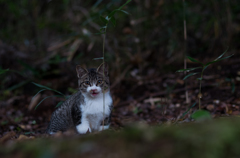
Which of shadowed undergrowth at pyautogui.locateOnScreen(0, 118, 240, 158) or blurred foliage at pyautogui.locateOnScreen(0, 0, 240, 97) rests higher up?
blurred foliage at pyautogui.locateOnScreen(0, 0, 240, 97)

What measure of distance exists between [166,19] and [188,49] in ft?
3.67

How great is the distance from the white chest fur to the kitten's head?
0.11 metres

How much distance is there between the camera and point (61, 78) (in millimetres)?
7566

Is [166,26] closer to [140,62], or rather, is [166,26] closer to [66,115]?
[140,62]

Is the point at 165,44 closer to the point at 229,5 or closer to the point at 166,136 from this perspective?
the point at 229,5

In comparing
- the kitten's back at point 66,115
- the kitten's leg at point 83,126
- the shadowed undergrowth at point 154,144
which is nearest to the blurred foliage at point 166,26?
the kitten's back at point 66,115

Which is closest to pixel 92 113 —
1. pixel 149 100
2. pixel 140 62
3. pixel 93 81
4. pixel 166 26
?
pixel 93 81

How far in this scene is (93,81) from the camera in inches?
154

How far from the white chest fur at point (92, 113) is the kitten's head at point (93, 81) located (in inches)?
4.5

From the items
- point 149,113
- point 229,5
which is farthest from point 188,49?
point 149,113

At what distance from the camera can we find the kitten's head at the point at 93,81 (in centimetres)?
378

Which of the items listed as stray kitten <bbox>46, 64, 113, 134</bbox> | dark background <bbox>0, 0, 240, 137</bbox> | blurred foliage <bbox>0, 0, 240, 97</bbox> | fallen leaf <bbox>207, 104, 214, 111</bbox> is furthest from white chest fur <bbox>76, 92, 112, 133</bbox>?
blurred foliage <bbox>0, 0, 240, 97</bbox>

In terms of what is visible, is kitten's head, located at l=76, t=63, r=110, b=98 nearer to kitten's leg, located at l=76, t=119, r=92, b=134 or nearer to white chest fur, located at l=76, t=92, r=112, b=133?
white chest fur, located at l=76, t=92, r=112, b=133

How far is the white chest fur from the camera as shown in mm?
3840
